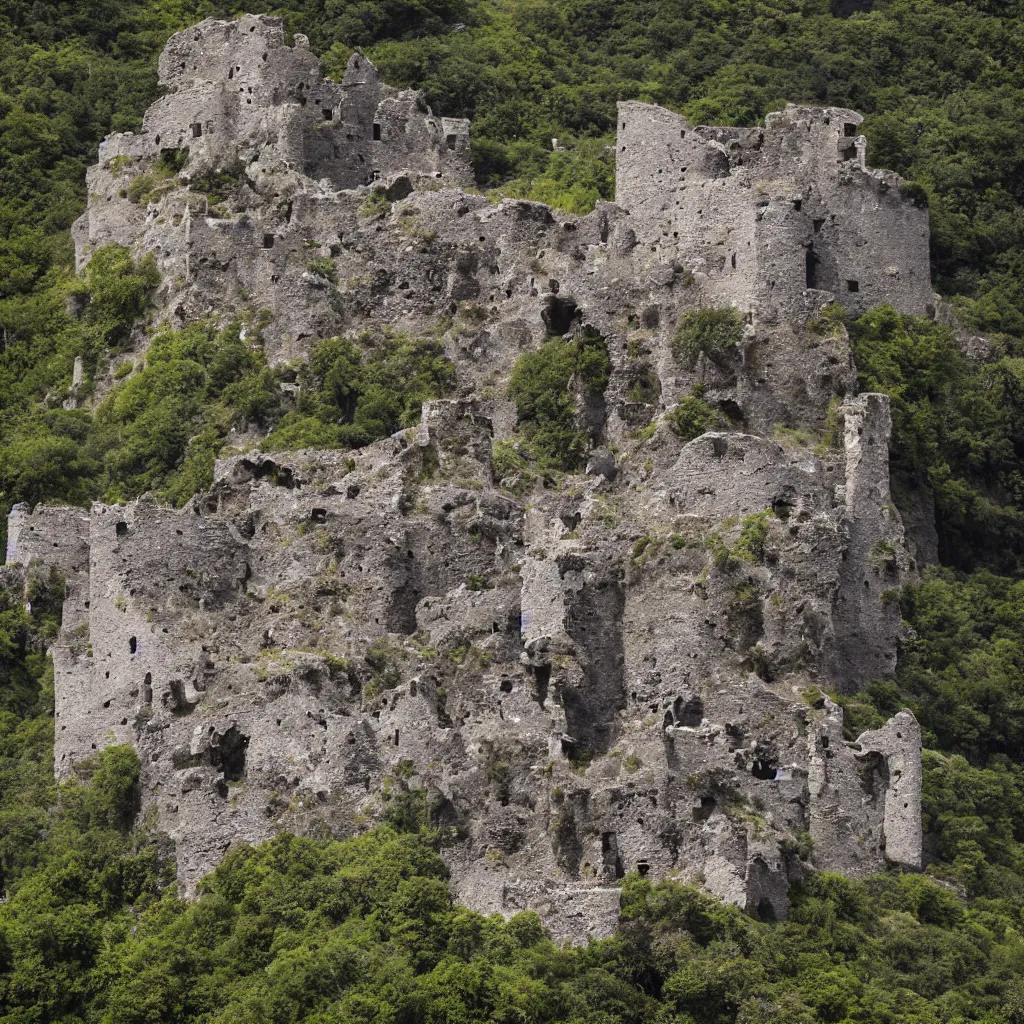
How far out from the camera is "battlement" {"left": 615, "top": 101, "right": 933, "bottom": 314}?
85.2 m

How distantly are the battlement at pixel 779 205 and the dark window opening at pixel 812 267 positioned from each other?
0.03m

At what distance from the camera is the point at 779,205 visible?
85.2m

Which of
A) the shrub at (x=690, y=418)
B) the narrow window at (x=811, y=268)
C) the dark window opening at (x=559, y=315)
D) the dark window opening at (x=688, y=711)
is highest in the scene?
the narrow window at (x=811, y=268)

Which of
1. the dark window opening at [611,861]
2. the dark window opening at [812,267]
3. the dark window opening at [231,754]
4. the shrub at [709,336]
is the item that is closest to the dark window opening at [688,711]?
the dark window opening at [611,861]

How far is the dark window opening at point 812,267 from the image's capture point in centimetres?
8681

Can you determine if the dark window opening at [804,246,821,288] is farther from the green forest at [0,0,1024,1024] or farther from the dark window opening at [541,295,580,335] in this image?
the dark window opening at [541,295,580,335]

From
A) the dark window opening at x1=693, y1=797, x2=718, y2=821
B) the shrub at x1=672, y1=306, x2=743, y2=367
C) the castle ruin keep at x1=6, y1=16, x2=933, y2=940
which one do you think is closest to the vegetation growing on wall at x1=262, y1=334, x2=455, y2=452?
the castle ruin keep at x1=6, y1=16, x2=933, y2=940

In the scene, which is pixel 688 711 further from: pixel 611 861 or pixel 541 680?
pixel 611 861

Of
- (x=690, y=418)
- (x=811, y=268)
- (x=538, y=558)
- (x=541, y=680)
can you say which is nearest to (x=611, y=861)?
(x=541, y=680)

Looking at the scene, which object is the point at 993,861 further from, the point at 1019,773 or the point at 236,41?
the point at 236,41

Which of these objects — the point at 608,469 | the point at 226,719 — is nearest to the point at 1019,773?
the point at 608,469

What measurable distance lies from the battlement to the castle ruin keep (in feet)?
0.32

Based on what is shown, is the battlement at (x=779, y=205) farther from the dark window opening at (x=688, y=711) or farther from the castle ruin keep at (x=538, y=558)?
the dark window opening at (x=688, y=711)

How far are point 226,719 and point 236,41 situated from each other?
28463 millimetres
